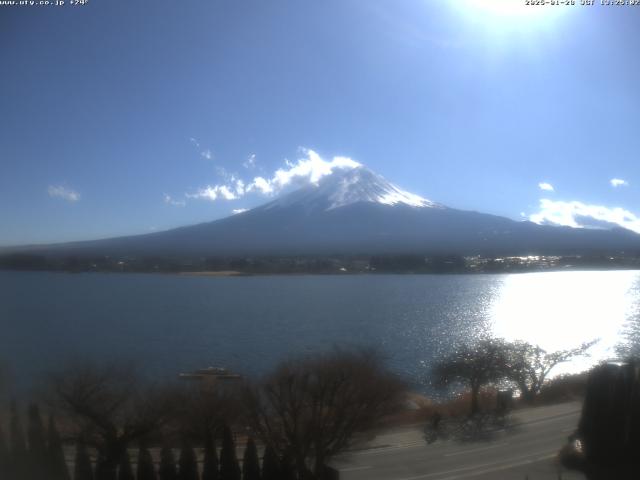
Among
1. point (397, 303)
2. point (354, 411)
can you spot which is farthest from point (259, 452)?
point (397, 303)

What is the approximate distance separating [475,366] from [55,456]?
2532 millimetres

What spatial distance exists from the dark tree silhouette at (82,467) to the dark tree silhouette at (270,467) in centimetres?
92

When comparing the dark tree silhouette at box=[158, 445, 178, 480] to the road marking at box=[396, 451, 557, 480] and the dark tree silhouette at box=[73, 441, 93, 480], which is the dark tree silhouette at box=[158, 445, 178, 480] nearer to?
the dark tree silhouette at box=[73, 441, 93, 480]

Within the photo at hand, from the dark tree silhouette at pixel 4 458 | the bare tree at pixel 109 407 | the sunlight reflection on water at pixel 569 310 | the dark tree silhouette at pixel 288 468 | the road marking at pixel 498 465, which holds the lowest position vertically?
the dark tree silhouette at pixel 288 468

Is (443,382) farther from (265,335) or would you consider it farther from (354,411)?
(265,335)

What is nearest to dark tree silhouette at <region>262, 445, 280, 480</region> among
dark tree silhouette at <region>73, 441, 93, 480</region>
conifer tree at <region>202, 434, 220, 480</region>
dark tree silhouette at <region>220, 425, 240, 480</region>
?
dark tree silhouette at <region>220, 425, 240, 480</region>

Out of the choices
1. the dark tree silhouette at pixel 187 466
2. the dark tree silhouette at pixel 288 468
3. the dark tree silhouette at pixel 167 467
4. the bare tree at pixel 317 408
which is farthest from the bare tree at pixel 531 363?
the dark tree silhouette at pixel 167 467

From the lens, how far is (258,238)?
10359 millimetres

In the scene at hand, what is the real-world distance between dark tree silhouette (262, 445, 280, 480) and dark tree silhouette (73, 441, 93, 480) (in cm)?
92

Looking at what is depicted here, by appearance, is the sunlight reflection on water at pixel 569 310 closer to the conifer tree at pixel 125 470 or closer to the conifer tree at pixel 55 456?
the conifer tree at pixel 125 470

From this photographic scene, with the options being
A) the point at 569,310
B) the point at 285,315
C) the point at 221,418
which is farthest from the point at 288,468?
the point at 569,310

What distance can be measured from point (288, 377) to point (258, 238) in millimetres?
7521

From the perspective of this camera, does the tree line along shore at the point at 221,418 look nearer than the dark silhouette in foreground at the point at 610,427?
No

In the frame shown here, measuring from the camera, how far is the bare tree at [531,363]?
123 inches
